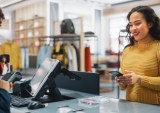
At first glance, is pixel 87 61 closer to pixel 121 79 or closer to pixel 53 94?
pixel 53 94

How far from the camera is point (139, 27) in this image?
6.32 feet

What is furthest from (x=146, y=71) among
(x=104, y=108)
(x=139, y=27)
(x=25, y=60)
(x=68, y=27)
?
(x=25, y=60)

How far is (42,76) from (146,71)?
0.82 meters

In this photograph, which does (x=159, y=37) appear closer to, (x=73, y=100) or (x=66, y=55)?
(x=73, y=100)

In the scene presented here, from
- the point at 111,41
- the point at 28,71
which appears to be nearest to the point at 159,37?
the point at 28,71

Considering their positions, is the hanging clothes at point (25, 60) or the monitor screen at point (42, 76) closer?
the monitor screen at point (42, 76)

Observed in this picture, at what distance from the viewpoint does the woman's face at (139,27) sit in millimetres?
1927

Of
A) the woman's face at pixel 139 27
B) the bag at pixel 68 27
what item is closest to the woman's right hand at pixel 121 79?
the woman's face at pixel 139 27

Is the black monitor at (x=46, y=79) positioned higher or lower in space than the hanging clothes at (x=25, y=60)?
higher

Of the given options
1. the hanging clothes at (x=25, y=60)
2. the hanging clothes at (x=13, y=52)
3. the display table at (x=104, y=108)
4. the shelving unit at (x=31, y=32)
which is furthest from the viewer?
the shelving unit at (x=31, y=32)

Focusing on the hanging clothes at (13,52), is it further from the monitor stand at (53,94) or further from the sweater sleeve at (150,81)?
the sweater sleeve at (150,81)

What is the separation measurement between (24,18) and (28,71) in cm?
298

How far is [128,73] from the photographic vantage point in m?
1.82

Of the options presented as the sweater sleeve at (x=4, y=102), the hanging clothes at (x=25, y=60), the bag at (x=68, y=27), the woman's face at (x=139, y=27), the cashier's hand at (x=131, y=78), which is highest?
the bag at (x=68, y=27)
